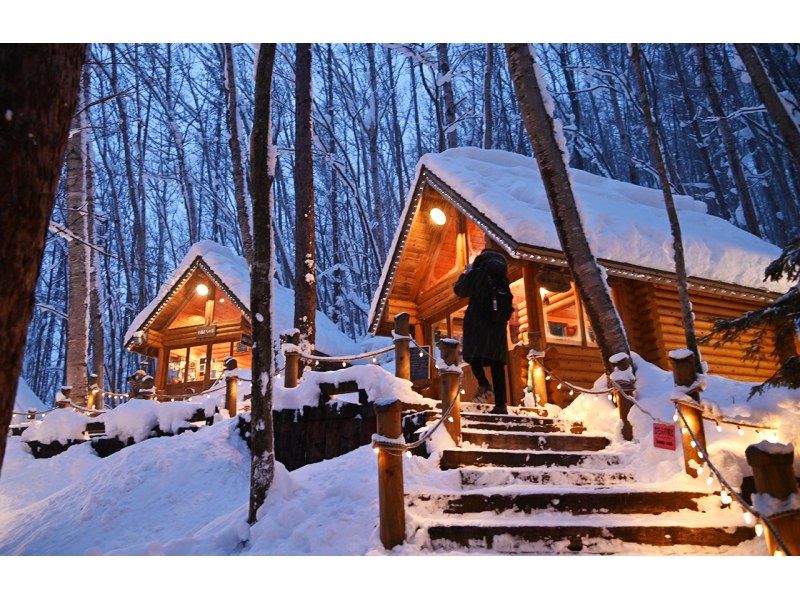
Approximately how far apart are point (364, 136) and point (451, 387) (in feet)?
66.7

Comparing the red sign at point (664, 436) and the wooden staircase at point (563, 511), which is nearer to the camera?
the wooden staircase at point (563, 511)

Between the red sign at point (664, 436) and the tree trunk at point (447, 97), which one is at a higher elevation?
the tree trunk at point (447, 97)

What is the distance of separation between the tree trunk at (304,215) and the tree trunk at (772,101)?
699cm

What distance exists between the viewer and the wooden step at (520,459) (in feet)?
15.2

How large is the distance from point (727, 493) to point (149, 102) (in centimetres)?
2311

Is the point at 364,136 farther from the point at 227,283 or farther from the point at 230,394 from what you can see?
the point at 230,394

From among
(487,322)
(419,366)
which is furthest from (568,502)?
(419,366)

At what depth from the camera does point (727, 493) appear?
400cm

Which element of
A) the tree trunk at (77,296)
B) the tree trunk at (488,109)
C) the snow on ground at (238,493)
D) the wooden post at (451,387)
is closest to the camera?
the snow on ground at (238,493)

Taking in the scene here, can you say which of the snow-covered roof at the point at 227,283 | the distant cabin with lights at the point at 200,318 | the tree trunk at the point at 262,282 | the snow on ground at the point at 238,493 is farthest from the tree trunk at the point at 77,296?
the tree trunk at the point at 262,282

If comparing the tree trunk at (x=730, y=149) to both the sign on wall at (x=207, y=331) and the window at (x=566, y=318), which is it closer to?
the window at (x=566, y=318)
